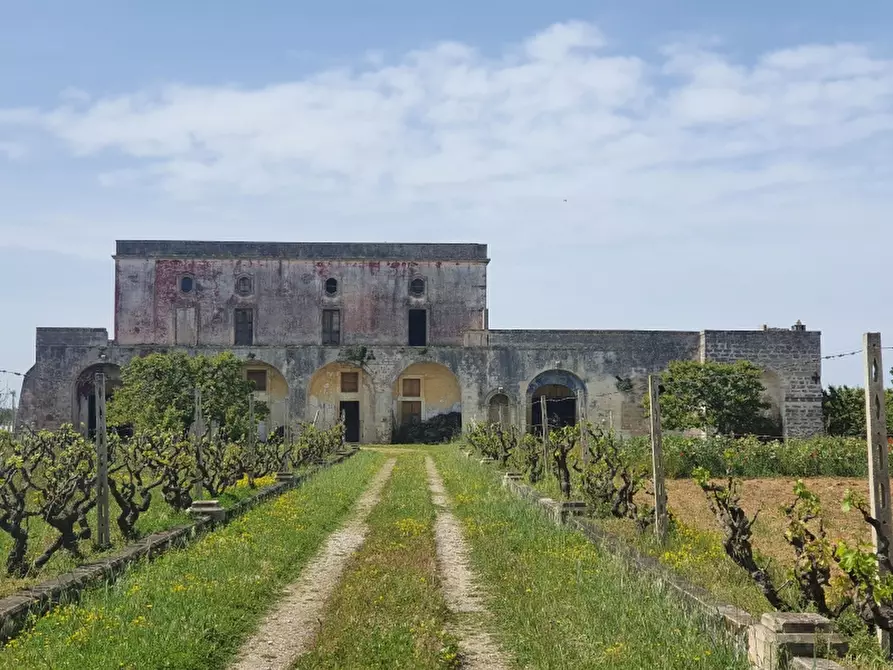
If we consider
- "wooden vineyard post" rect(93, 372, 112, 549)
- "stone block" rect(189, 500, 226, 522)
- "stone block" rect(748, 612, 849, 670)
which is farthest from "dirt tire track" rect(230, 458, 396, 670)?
"stone block" rect(748, 612, 849, 670)

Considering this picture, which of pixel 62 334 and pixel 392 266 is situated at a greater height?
pixel 392 266

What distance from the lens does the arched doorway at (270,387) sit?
3544 centimetres

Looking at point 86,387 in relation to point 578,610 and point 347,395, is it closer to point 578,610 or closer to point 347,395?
point 347,395

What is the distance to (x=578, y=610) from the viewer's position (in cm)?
702

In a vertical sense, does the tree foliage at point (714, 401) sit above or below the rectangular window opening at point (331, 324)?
below

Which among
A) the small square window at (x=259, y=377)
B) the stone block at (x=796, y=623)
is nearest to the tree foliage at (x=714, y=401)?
the small square window at (x=259, y=377)

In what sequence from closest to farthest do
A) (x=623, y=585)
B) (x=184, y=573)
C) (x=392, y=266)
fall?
(x=623, y=585) → (x=184, y=573) → (x=392, y=266)

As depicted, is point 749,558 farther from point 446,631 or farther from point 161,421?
point 161,421

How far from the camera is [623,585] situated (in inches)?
296

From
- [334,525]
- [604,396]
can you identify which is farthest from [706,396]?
[334,525]

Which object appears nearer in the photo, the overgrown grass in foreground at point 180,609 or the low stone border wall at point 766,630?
the low stone border wall at point 766,630

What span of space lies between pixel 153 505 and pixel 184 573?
607 cm

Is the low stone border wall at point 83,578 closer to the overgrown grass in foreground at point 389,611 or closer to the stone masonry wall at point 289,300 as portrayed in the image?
the overgrown grass in foreground at point 389,611

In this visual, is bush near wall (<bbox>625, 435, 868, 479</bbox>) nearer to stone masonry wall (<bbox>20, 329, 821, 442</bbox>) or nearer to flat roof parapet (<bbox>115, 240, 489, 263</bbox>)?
stone masonry wall (<bbox>20, 329, 821, 442</bbox>)
